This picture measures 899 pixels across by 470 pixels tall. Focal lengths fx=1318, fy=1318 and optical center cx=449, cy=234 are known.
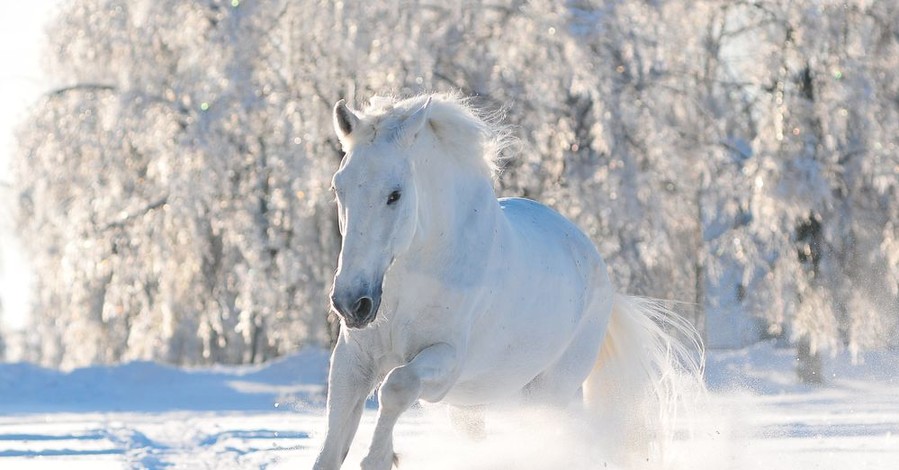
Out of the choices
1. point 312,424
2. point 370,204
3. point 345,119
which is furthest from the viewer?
point 312,424

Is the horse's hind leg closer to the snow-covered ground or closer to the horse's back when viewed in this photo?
the snow-covered ground

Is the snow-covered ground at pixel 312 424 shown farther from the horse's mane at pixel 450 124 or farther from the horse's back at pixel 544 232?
the horse's mane at pixel 450 124

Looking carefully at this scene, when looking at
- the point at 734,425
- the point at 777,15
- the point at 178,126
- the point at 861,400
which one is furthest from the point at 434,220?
the point at 777,15

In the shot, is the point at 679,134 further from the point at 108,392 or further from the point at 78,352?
the point at 78,352

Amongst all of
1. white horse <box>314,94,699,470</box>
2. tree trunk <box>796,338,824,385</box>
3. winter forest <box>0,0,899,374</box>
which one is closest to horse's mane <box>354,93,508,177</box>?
white horse <box>314,94,699,470</box>

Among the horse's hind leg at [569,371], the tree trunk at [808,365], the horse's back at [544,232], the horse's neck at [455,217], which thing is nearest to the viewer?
the horse's neck at [455,217]

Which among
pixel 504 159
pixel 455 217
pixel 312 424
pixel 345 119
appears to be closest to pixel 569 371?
pixel 455 217

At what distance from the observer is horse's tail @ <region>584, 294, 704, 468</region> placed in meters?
6.94

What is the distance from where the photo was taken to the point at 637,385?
7.08 meters

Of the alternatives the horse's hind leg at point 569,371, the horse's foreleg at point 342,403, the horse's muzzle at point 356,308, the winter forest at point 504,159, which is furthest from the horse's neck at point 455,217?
the winter forest at point 504,159

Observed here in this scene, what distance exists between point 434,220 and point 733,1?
16969mm

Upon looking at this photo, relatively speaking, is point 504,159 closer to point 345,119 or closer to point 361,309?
point 345,119

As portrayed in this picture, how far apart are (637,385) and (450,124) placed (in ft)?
8.03

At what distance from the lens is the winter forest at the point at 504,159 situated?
16984mm
